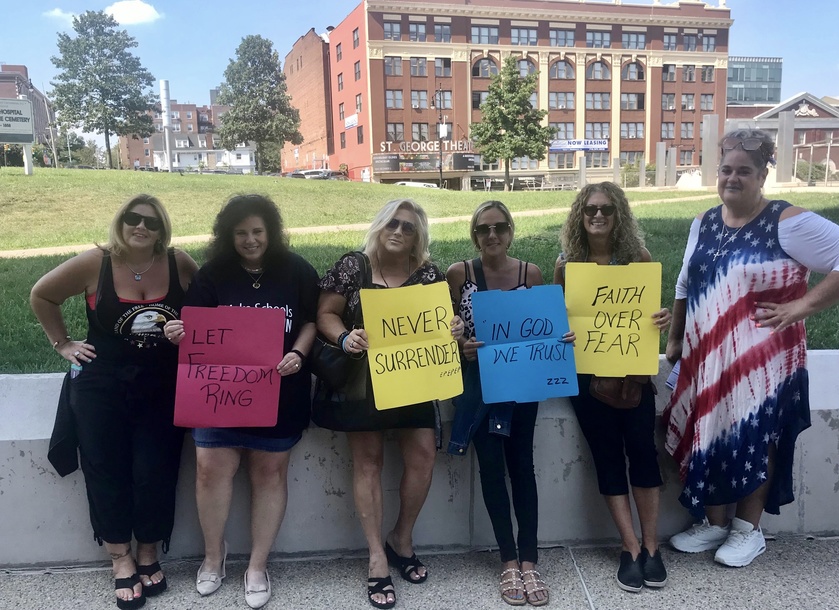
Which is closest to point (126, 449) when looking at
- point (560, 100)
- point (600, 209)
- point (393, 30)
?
point (600, 209)

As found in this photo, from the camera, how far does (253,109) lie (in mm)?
8648

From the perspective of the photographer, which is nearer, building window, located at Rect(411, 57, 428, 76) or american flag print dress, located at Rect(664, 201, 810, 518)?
american flag print dress, located at Rect(664, 201, 810, 518)

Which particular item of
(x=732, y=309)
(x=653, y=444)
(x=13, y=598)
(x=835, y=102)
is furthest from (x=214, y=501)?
(x=835, y=102)

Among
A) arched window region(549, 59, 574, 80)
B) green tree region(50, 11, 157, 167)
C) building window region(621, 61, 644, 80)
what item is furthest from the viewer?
building window region(621, 61, 644, 80)

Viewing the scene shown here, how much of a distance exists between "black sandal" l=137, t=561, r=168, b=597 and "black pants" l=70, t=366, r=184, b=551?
132 millimetres

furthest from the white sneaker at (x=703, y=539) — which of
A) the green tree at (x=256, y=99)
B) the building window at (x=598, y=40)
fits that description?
the building window at (x=598, y=40)

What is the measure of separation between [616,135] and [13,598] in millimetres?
12415

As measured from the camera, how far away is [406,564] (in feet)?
9.88

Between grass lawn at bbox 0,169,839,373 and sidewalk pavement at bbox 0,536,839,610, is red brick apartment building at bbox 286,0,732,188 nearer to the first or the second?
grass lawn at bbox 0,169,839,373

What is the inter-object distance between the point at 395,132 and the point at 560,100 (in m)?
3.26

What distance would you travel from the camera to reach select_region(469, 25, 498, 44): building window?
10227 millimetres

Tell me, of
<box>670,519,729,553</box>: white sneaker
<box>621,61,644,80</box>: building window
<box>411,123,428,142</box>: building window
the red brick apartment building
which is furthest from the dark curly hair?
<box>411,123,428,142</box>: building window

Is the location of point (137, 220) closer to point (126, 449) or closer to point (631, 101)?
point (126, 449)

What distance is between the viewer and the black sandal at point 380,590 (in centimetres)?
276
